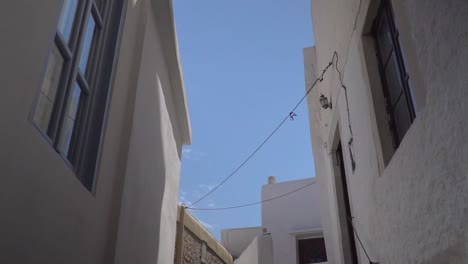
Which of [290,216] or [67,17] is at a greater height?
[290,216]

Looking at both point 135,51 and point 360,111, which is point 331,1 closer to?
point 360,111

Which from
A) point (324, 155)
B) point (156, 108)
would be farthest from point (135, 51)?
point (324, 155)

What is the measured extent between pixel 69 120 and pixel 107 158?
595 millimetres

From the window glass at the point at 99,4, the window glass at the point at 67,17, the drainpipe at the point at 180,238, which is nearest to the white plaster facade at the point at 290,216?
the drainpipe at the point at 180,238

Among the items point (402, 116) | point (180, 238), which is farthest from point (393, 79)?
point (180, 238)

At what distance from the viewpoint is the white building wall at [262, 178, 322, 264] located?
50.4 ft

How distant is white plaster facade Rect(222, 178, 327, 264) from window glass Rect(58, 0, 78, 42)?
13.2 m

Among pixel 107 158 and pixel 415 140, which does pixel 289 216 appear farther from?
pixel 415 140

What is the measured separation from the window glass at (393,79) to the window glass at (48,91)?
2481mm

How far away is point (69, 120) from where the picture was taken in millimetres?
2906

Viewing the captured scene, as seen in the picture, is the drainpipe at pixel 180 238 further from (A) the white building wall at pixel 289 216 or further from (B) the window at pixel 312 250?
(A) the white building wall at pixel 289 216

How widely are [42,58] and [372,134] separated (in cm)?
278

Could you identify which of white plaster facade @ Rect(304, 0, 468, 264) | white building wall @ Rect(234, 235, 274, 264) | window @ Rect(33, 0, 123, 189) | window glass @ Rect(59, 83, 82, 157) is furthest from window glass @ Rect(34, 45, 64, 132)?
white building wall @ Rect(234, 235, 274, 264)

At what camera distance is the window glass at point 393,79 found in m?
3.56
